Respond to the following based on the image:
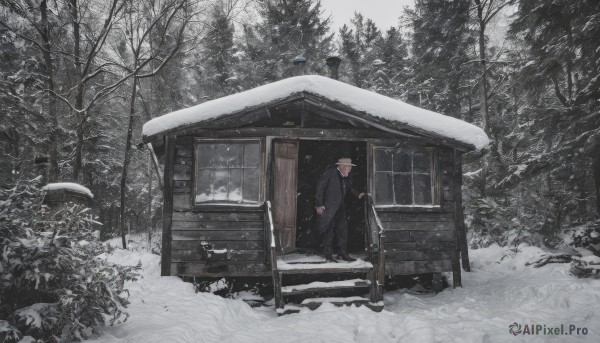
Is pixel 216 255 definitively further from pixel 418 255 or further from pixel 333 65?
pixel 333 65

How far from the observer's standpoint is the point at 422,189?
7.50m

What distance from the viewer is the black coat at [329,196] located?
6.68 metres

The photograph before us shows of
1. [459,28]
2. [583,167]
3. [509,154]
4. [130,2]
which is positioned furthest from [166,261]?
[509,154]

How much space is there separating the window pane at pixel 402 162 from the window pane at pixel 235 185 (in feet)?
10.2

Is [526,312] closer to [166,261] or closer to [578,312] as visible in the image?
[578,312]

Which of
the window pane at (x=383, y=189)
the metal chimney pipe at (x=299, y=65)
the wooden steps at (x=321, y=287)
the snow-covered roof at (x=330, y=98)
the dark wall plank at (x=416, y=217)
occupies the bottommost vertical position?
the wooden steps at (x=321, y=287)

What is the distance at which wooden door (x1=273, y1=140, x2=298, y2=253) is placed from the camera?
24.0ft

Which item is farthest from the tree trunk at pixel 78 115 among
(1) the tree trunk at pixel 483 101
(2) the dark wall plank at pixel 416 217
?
(1) the tree trunk at pixel 483 101

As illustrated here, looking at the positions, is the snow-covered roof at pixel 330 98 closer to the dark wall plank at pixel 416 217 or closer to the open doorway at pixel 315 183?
the dark wall plank at pixel 416 217

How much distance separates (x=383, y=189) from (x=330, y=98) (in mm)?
2117

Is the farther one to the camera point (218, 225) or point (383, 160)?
point (383, 160)

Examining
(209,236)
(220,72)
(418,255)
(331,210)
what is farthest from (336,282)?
(220,72)

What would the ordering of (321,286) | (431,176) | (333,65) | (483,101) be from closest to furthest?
(321,286) < (431,176) < (333,65) < (483,101)

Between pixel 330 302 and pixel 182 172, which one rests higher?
pixel 182 172
